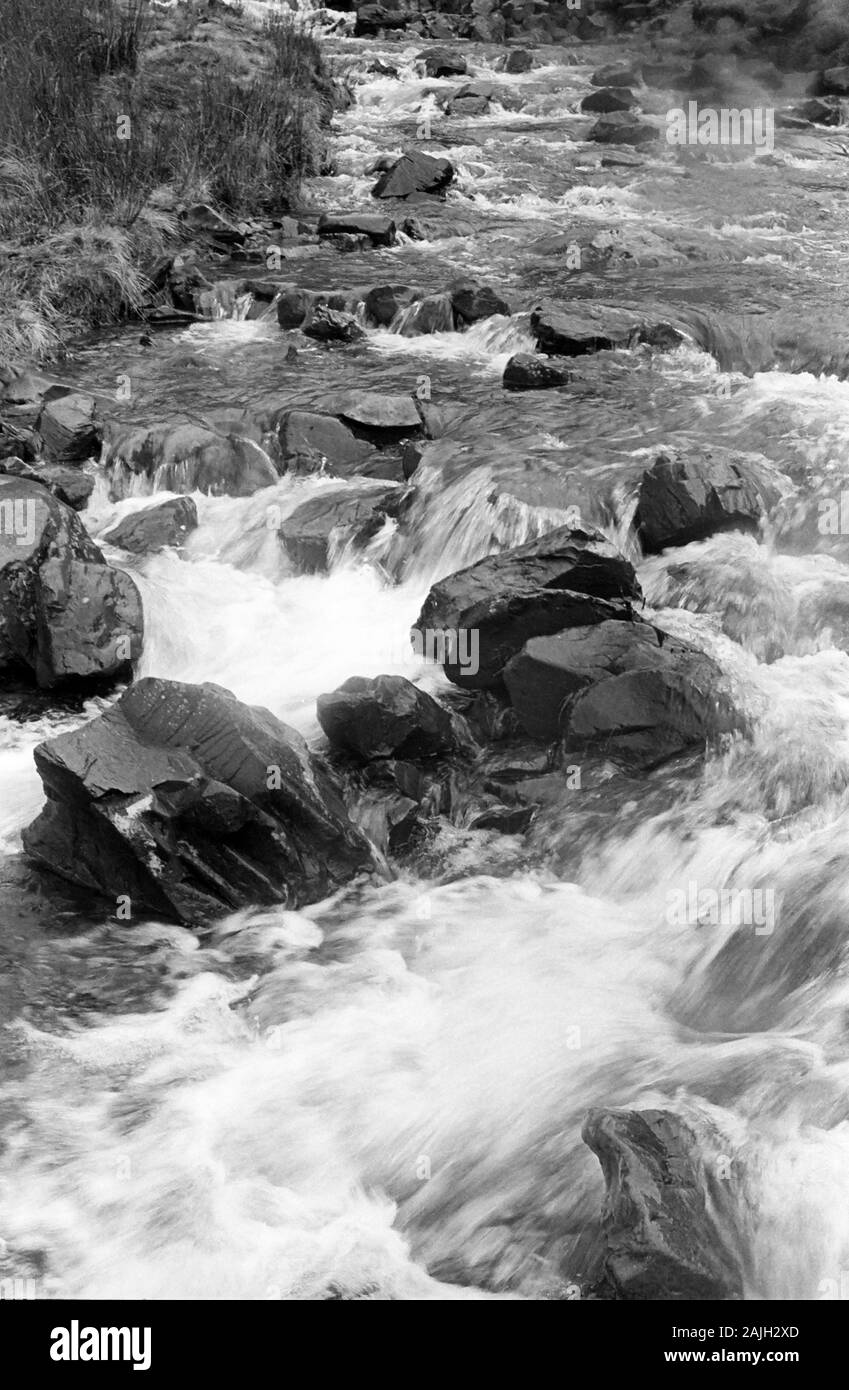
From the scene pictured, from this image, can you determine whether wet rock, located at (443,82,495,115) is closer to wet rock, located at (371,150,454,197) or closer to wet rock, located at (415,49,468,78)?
wet rock, located at (415,49,468,78)

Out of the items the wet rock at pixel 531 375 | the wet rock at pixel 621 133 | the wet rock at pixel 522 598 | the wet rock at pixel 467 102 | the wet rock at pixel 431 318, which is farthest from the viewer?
the wet rock at pixel 467 102

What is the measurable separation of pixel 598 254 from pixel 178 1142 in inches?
399

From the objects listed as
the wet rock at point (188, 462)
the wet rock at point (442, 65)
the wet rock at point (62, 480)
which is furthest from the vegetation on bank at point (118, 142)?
Result: the wet rock at point (442, 65)

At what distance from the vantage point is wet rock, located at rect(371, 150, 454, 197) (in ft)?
47.2

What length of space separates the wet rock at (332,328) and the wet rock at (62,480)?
305 cm

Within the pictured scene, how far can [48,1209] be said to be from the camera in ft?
13.1

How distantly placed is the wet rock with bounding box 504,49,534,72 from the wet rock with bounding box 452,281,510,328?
43.3 feet

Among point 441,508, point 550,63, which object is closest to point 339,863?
point 441,508

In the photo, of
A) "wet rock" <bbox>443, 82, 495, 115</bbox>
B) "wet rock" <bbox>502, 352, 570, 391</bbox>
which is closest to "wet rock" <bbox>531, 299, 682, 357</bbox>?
"wet rock" <bbox>502, 352, 570, 391</bbox>

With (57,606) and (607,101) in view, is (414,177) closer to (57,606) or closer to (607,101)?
(607,101)

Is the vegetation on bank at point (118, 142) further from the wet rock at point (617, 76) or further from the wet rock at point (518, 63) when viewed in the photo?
the wet rock at point (518, 63)

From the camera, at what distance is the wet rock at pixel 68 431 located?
8.56 m

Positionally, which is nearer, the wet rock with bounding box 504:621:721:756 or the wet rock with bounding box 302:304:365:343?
the wet rock with bounding box 504:621:721:756

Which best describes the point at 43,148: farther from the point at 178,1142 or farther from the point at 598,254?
the point at 178,1142
